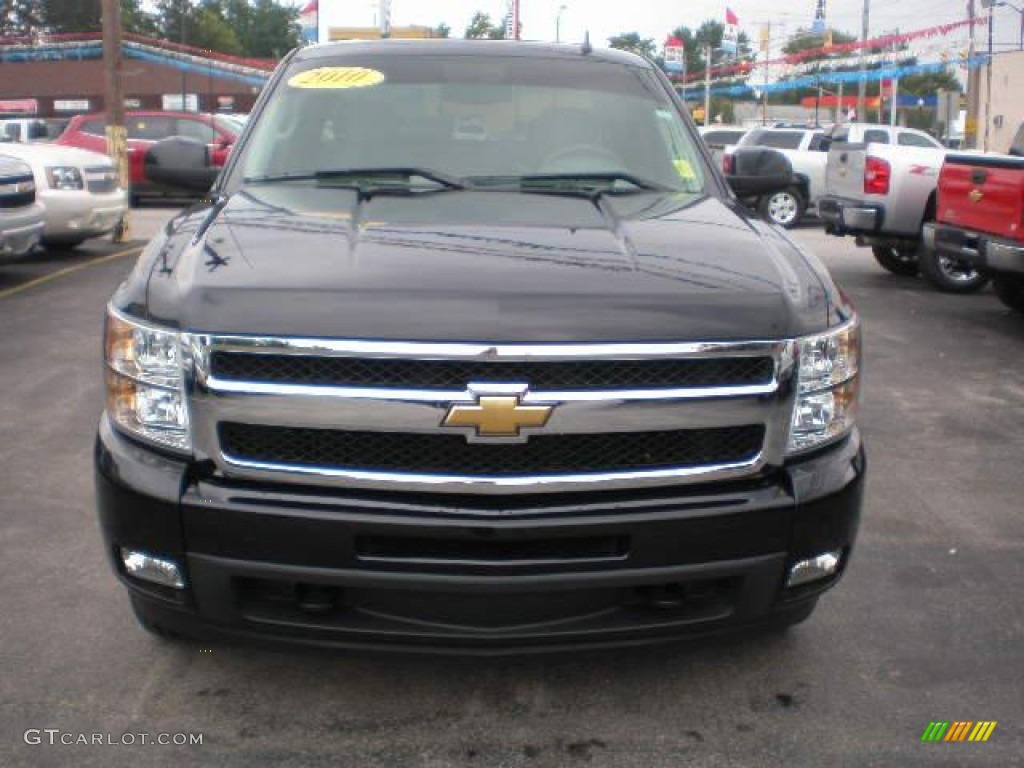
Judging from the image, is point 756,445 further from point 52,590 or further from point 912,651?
point 52,590

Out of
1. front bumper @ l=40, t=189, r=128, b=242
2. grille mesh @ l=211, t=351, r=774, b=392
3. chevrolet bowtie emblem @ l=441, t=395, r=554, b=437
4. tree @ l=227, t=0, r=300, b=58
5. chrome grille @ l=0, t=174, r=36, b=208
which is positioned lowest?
chevrolet bowtie emblem @ l=441, t=395, r=554, b=437

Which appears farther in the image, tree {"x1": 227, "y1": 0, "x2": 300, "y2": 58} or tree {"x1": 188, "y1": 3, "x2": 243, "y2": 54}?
tree {"x1": 227, "y1": 0, "x2": 300, "y2": 58}

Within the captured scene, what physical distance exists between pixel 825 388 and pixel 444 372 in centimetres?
99

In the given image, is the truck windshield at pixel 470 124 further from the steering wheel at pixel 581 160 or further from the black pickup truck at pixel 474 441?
the black pickup truck at pixel 474 441

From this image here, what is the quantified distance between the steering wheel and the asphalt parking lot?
1669 millimetres

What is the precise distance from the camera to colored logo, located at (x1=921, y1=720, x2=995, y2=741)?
3162 mm

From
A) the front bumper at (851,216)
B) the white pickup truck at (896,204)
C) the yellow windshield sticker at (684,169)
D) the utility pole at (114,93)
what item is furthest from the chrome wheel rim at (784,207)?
the yellow windshield sticker at (684,169)

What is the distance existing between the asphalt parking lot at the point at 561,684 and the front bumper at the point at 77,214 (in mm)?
7829

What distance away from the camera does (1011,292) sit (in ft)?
33.4

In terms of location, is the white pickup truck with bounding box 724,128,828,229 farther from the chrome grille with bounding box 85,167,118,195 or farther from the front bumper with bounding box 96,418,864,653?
the front bumper with bounding box 96,418,864,653

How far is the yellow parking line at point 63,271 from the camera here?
10.6 m

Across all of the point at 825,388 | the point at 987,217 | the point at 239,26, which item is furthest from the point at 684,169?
the point at 239,26

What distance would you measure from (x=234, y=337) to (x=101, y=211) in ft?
35.0

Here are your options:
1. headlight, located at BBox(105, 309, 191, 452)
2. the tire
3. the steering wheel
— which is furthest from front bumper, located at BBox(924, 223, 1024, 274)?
the tire
